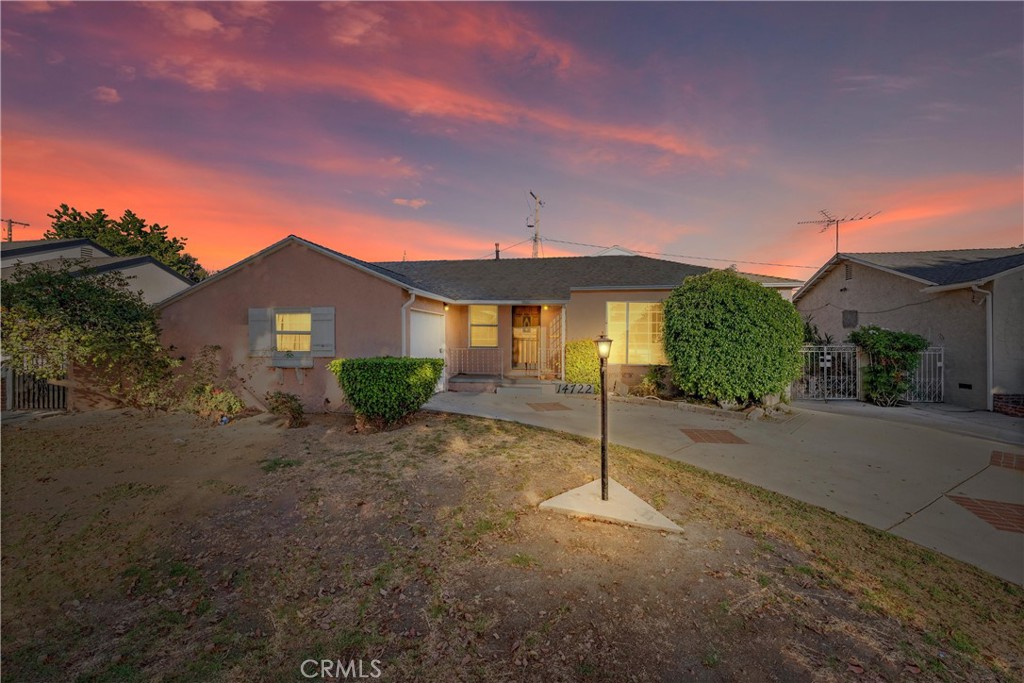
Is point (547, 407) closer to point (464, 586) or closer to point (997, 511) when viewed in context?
point (464, 586)

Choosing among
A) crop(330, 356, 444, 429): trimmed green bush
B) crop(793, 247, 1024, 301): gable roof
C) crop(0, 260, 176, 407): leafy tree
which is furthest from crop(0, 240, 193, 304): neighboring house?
crop(793, 247, 1024, 301): gable roof

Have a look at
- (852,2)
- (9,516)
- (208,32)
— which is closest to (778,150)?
(852,2)

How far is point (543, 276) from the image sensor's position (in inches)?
606

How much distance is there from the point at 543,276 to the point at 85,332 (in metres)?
13.0

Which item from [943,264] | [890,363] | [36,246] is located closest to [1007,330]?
[890,363]

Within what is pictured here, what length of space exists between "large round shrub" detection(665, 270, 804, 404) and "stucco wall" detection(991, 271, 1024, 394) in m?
5.13

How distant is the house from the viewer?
9.67 metres

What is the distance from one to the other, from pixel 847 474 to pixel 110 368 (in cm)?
1512

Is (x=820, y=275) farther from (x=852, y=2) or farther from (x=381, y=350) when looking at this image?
(x=381, y=350)

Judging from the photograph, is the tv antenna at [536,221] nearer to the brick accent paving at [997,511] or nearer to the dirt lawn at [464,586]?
the dirt lawn at [464,586]

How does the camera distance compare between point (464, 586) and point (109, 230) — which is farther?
point (109, 230)

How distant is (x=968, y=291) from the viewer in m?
10.3

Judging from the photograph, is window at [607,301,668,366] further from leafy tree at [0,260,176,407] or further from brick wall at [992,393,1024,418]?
leafy tree at [0,260,176,407]

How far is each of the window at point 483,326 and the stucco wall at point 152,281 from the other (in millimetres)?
11245
